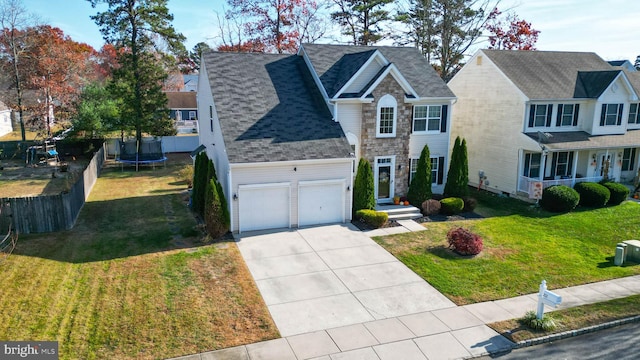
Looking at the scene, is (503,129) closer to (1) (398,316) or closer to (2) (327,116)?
(2) (327,116)

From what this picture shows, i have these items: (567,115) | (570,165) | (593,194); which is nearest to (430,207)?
(593,194)

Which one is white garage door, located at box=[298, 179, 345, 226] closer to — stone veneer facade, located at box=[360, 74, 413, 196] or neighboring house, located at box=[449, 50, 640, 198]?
stone veneer facade, located at box=[360, 74, 413, 196]

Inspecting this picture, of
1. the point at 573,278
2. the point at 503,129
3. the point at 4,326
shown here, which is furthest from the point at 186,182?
the point at 573,278

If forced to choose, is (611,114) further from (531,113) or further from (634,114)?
(531,113)

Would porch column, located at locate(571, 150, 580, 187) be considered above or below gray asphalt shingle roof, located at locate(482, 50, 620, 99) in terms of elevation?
below

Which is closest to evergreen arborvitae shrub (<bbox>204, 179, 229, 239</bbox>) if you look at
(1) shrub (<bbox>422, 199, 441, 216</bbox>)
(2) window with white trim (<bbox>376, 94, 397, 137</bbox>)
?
(2) window with white trim (<bbox>376, 94, 397, 137</bbox>)

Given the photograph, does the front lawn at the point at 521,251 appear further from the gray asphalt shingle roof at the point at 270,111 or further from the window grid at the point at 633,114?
the window grid at the point at 633,114
